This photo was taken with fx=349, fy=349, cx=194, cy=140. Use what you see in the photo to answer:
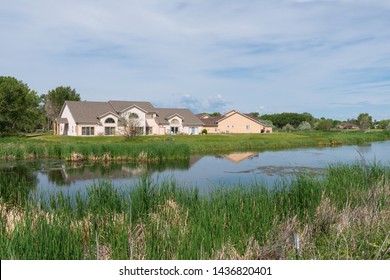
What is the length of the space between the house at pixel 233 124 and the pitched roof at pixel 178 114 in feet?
11.7

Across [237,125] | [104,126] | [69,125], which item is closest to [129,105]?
[104,126]

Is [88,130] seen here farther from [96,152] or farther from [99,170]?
[99,170]

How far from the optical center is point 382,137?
5122 cm

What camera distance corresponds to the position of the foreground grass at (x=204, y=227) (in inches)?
183

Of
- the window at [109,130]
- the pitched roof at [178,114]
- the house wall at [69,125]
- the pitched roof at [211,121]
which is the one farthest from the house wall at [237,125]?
the house wall at [69,125]

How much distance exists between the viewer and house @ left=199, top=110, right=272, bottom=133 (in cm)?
5775

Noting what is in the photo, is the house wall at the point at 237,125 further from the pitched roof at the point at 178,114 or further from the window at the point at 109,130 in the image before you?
the window at the point at 109,130

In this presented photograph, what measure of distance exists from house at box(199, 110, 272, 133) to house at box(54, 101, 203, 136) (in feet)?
13.6

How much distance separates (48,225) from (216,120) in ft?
178

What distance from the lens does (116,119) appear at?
46.0 metres

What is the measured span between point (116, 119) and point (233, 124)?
21.2 meters

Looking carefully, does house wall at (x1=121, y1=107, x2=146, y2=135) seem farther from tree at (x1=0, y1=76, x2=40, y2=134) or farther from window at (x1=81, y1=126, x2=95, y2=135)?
tree at (x1=0, y1=76, x2=40, y2=134)

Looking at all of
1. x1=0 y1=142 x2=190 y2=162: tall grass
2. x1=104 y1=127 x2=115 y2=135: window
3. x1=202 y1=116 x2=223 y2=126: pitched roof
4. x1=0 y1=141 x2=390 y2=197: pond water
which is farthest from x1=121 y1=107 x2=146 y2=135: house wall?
x1=0 y1=141 x2=390 y2=197: pond water
